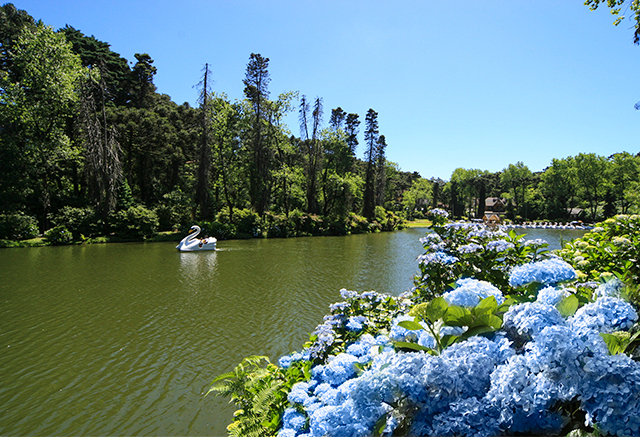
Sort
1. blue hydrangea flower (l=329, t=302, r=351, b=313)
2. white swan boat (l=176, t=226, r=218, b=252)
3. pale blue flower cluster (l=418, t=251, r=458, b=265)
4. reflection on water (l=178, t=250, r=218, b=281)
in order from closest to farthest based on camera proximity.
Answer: pale blue flower cluster (l=418, t=251, r=458, b=265) → blue hydrangea flower (l=329, t=302, r=351, b=313) → reflection on water (l=178, t=250, r=218, b=281) → white swan boat (l=176, t=226, r=218, b=252)

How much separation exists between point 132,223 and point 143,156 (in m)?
Answer: 9.74

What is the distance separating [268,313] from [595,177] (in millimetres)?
62570

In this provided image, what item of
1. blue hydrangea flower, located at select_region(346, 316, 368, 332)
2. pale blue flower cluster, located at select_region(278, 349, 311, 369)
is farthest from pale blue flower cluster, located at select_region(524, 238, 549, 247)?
pale blue flower cluster, located at select_region(278, 349, 311, 369)

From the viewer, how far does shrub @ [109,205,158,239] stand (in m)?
22.8

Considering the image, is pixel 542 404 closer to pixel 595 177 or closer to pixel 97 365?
pixel 97 365

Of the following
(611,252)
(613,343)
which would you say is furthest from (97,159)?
(613,343)

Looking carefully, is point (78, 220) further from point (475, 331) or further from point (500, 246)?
point (475, 331)

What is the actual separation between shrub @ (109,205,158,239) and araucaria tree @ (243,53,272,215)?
848 cm

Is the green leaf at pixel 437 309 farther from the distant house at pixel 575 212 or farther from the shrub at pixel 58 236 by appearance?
the distant house at pixel 575 212

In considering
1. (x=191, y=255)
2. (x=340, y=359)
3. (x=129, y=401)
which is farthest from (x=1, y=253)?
(x=340, y=359)

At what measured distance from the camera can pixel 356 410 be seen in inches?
72.6

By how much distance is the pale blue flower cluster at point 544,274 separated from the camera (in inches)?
88.1

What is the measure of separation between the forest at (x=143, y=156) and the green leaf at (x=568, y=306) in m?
24.4

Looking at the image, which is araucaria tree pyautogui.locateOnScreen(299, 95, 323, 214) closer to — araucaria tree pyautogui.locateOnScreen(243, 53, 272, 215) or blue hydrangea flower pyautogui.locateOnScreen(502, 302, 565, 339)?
araucaria tree pyautogui.locateOnScreen(243, 53, 272, 215)
